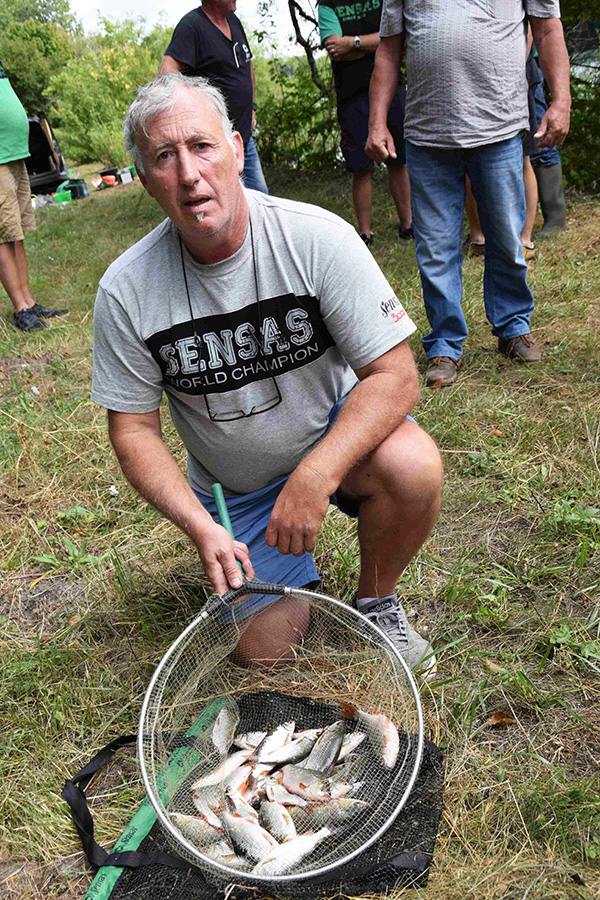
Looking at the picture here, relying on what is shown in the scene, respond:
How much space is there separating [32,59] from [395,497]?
1287 inches

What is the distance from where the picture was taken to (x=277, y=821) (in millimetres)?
1821

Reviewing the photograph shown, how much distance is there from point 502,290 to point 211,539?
8.76 ft

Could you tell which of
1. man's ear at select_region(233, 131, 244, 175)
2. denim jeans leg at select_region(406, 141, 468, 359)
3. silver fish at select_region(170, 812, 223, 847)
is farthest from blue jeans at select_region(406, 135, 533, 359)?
silver fish at select_region(170, 812, 223, 847)

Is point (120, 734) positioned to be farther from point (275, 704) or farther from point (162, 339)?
point (162, 339)

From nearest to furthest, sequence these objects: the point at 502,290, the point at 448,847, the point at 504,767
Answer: the point at 448,847 < the point at 504,767 < the point at 502,290

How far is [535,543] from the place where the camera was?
275 cm

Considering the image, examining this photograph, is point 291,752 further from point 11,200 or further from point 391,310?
point 11,200

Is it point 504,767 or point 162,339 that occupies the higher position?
point 162,339

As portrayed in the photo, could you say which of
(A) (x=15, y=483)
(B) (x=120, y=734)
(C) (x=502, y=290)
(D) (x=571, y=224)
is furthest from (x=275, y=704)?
(D) (x=571, y=224)

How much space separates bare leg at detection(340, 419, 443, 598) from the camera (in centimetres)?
212

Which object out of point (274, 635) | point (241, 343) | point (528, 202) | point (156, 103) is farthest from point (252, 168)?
point (274, 635)

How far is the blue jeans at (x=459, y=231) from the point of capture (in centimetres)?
376

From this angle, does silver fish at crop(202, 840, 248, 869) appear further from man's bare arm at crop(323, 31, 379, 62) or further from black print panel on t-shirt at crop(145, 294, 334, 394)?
man's bare arm at crop(323, 31, 379, 62)

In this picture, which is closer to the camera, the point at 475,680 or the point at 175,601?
the point at 475,680
